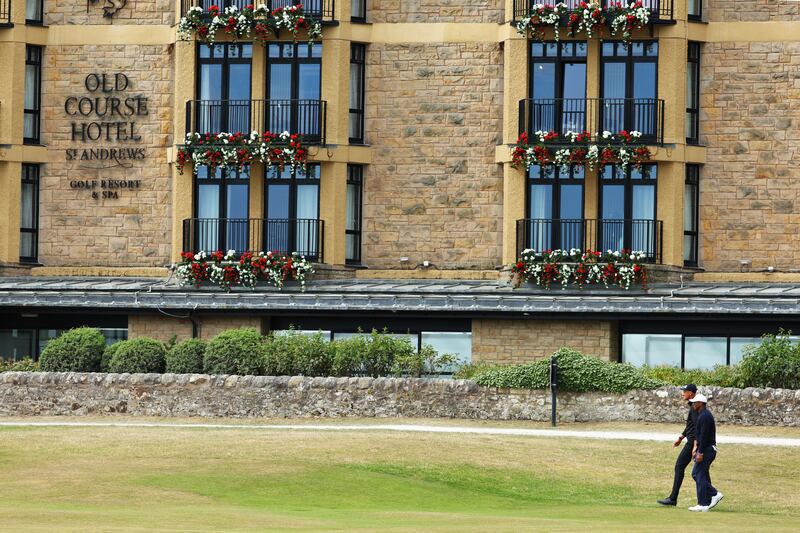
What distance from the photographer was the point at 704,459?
2438 cm

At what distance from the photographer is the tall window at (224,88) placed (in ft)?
153

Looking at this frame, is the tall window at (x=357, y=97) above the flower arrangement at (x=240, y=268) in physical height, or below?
above

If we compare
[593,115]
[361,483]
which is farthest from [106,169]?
[361,483]

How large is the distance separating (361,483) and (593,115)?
20.8 metres

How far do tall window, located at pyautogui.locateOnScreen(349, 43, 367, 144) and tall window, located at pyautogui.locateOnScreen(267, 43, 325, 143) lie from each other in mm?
922

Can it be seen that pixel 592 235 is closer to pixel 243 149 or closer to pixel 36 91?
pixel 243 149

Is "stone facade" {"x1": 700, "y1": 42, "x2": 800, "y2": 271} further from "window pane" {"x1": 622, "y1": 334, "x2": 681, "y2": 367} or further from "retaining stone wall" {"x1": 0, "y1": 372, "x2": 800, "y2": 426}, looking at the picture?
"retaining stone wall" {"x1": 0, "y1": 372, "x2": 800, "y2": 426}

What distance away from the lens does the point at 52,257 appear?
47.8 meters

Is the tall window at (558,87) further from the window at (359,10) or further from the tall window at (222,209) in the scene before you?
the tall window at (222,209)

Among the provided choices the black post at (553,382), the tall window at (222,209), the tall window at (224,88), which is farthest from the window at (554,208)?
the black post at (553,382)

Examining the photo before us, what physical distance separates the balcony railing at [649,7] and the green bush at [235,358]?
1193cm

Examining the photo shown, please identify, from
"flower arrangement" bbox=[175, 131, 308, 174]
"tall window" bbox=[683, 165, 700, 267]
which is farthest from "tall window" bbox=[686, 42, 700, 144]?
"flower arrangement" bbox=[175, 131, 308, 174]

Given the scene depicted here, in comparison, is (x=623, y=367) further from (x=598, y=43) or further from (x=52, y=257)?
(x=52, y=257)

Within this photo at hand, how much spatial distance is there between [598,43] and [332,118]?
23.5 ft
